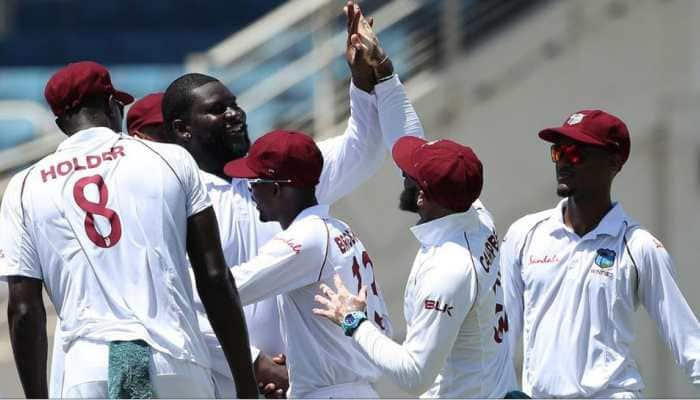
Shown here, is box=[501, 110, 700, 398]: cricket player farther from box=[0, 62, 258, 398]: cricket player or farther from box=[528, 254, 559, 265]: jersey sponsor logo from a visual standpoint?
box=[0, 62, 258, 398]: cricket player

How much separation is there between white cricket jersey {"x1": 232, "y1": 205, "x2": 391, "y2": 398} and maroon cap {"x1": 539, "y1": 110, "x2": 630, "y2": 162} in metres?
0.86

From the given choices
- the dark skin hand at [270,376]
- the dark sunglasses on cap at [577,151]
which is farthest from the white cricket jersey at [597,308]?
the dark skin hand at [270,376]

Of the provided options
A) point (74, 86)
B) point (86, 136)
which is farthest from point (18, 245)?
point (74, 86)

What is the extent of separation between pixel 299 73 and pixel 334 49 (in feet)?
0.77

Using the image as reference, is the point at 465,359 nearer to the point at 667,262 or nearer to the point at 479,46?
the point at 667,262

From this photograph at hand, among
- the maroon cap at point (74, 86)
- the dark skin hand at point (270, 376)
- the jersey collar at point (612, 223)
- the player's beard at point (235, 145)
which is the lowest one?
the dark skin hand at point (270, 376)

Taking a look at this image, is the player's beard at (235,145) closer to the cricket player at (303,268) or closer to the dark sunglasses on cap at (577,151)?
the cricket player at (303,268)

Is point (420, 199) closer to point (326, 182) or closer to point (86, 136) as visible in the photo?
point (326, 182)

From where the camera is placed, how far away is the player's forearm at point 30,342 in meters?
4.35

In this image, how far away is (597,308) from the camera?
5152 mm

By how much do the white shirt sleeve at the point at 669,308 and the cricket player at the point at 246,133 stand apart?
0.88 m

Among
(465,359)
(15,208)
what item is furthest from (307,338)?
A: (15,208)

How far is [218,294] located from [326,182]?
1.16 metres

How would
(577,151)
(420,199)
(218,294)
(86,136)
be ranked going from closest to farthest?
(218,294)
(86,136)
(420,199)
(577,151)
